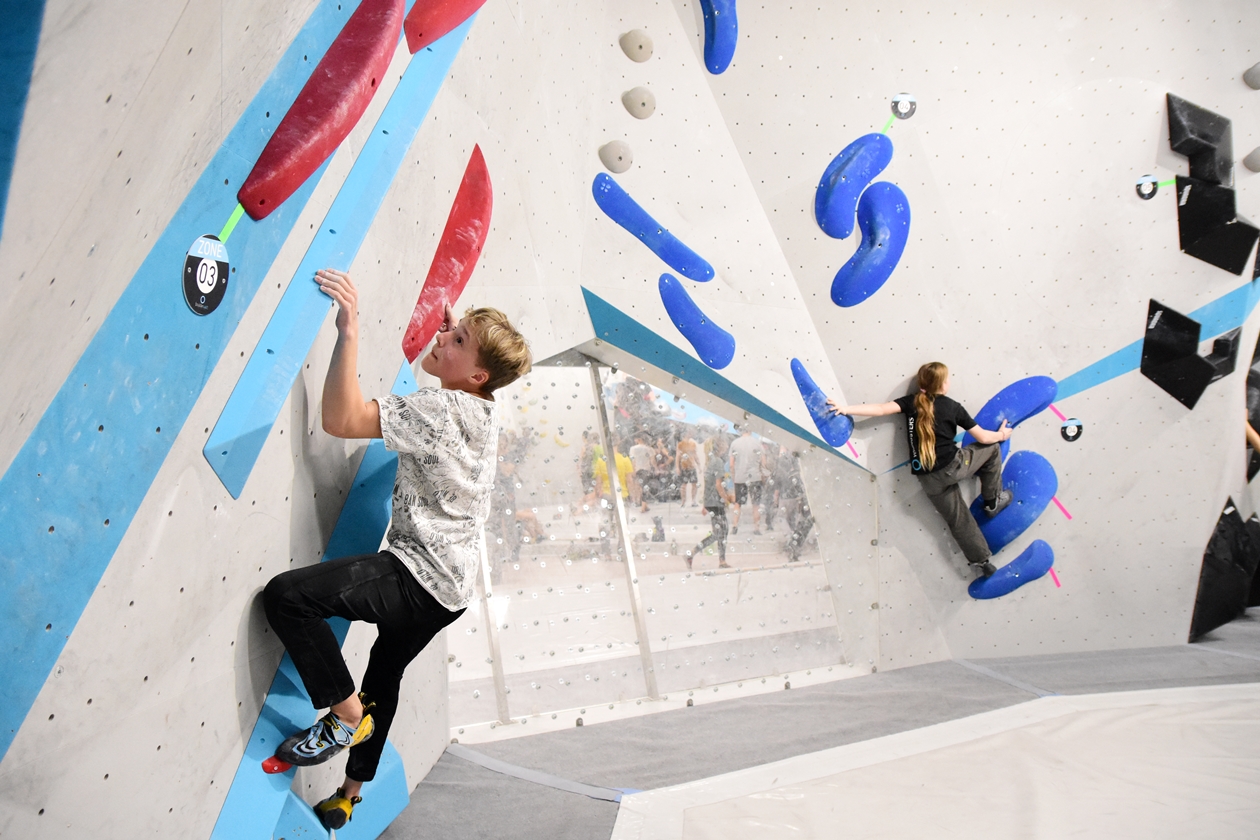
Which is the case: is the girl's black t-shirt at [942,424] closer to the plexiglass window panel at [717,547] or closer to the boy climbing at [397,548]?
the plexiglass window panel at [717,547]

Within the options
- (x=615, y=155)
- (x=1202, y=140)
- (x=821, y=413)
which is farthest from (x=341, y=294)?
(x=1202, y=140)

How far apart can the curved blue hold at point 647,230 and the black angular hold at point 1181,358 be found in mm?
2507

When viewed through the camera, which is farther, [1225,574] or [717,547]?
[1225,574]

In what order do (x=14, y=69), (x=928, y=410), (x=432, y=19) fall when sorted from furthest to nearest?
(x=928, y=410), (x=432, y=19), (x=14, y=69)

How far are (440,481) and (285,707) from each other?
0.52m

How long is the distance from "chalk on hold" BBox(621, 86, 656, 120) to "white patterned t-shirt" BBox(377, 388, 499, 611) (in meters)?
1.97

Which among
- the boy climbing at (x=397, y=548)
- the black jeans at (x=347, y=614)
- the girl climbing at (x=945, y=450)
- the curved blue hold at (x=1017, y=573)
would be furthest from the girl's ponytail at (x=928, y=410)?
the black jeans at (x=347, y=614)

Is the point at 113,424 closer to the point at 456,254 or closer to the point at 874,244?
the point at 456,254

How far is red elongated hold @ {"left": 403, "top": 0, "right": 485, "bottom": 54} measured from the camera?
1.73 metres

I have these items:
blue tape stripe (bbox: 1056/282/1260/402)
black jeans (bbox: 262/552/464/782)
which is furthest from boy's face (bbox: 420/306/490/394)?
blue tape stripe (bbox: 1056/282/1260/402)

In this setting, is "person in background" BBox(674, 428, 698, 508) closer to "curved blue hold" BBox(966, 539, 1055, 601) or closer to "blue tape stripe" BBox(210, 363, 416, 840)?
"curved blue hold" BBox(966, 539, 1055, 601)

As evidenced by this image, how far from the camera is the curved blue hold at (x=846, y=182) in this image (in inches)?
140

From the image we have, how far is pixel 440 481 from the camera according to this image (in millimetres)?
1600

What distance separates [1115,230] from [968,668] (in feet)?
7.60
